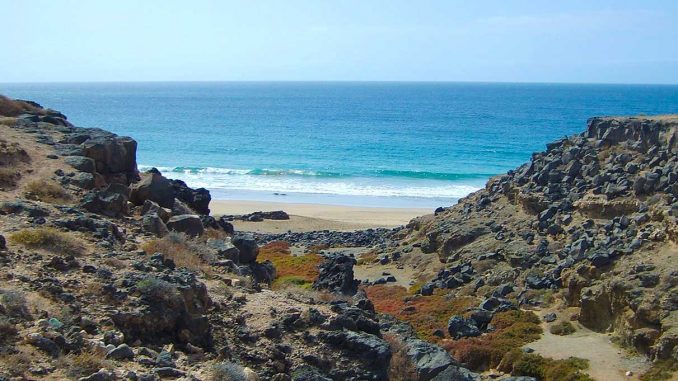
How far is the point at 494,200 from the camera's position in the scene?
43.0 meters

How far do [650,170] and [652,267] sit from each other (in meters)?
9.35

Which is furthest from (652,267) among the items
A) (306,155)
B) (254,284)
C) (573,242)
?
(306,155)

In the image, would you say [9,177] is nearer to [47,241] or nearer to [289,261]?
[47,241]

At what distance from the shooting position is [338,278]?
2339 cm

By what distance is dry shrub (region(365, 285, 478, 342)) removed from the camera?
2798 centimetres

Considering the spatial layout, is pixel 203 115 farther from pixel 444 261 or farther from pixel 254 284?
pixel 254 284

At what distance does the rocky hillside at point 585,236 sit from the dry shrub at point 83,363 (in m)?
17.5

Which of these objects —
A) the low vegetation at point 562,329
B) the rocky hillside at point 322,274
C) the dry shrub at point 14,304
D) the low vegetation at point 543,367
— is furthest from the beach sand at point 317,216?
the dry shrub at point 14,304

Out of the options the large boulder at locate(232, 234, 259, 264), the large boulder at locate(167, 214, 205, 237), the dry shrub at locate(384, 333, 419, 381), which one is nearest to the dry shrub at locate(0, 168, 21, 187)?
the large boulder at locate(167, 214, 205, 237)

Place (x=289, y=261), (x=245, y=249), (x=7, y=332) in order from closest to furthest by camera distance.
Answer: (x=7, y=332), (x=245, y=249), (x=289, y=261)

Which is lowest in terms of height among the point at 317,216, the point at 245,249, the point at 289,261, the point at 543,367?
the point at 317,216

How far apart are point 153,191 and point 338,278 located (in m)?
6.68

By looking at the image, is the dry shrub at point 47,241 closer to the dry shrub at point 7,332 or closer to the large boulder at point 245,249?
the dry shrub at point 7,332

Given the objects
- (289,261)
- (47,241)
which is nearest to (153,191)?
(47,241)
